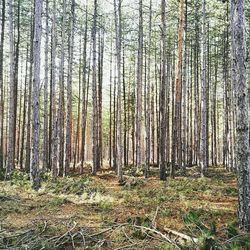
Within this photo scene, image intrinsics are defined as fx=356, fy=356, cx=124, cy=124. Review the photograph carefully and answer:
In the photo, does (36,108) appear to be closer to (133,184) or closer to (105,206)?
(105,206)

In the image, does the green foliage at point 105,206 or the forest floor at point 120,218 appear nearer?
the forest floor at point 120,218

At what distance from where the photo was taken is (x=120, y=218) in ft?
23.5

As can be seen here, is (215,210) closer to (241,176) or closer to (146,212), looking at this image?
(146,212)

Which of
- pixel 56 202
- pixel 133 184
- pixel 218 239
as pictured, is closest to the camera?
pixel 218 239

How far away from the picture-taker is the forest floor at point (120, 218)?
203 inches

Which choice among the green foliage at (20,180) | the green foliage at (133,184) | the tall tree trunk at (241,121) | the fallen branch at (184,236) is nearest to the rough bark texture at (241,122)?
the tall tree trunk at (241,121)

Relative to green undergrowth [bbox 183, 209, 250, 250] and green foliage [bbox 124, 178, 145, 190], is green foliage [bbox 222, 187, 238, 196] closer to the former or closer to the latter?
green foliage [bbox 124, 178, 145, 190]

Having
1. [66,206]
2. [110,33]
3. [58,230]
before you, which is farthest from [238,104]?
[110,33]

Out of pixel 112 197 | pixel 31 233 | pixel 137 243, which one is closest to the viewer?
pixel 137 243

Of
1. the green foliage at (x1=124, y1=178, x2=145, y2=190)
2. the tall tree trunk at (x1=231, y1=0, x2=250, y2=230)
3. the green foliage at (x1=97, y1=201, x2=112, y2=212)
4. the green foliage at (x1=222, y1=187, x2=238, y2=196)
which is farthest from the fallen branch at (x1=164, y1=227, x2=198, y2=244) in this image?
the green foliage at (x1=124, y1=178, x2=145, y2=190)

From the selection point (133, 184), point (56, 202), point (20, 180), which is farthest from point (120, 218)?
point (20, 180)

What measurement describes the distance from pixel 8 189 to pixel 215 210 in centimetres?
680

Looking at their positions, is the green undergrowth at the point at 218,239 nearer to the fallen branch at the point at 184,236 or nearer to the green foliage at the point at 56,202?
the fallen branch at the point at 184,236

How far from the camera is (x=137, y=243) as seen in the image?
16.5ft
